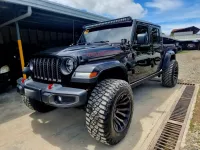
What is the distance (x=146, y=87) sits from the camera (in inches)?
205

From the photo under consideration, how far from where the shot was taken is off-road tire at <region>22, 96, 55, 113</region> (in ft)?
10.4

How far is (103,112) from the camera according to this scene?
204cm

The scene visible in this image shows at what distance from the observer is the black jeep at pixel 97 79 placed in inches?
81.4

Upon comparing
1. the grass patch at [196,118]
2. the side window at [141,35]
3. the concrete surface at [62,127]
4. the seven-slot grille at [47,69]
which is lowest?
the concrete surface at [62,127]

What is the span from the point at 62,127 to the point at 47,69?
3.77 ft

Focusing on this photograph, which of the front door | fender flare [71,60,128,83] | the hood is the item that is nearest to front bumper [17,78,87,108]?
fender flare [71,60,128,83]

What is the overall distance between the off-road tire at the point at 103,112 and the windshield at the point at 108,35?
1376 mm

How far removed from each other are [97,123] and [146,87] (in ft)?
11.5

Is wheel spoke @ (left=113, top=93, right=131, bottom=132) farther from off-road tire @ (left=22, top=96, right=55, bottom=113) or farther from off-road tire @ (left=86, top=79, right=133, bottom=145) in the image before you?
off-road tire @ (left=22, top=96, right=55, bottom=113)

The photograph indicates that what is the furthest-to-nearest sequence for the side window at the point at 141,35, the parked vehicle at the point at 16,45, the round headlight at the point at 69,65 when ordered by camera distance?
the parked vehicle at the point at 16,45 < the side window at the point at 141,35 < the round headlight at the point at 69,65

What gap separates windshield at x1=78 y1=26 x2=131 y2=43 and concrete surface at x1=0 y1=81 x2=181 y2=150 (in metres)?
1.57

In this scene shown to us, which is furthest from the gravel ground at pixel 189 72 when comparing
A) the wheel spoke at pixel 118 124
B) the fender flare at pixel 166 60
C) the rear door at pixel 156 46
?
the wheel spoke at pixel 118 124

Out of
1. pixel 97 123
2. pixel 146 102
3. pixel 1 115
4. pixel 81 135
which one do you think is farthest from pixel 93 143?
pixel 1 115

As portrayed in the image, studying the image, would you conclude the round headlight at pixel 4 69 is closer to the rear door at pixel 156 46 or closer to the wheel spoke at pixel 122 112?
the wheel spoke at pixel 122 112
